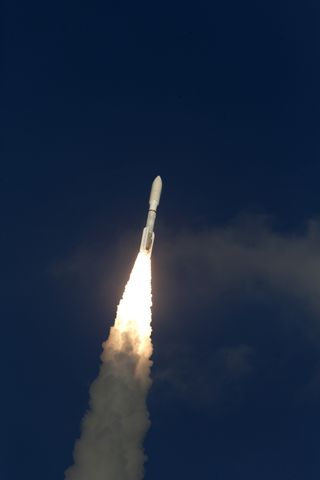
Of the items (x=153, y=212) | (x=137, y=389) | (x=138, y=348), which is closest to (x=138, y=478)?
(x=137, y=389)

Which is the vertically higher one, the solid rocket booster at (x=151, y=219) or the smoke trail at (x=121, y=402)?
the solid rocket booster at (x=151, y=219)

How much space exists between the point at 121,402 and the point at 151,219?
22354 millimetres

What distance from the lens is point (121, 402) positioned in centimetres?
7738

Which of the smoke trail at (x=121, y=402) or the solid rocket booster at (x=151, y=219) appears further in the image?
the solid rocket booster at (x=151, y=219)

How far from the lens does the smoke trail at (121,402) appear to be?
75.5m

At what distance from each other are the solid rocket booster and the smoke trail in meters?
A: 1.58

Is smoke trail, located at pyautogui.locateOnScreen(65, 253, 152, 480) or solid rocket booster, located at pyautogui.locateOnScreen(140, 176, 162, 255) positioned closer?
smoke trail, located at pyautogui.locateOnScreen(65, 253, 152, 480)

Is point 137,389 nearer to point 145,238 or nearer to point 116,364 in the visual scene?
point 116,364

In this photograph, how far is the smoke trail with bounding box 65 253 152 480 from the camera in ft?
248

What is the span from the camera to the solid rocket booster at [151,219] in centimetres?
8012

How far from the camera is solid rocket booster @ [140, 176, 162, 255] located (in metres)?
80.1

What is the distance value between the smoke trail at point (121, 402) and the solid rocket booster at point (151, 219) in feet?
5.17

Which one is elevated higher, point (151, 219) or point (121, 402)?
point (151, 219)

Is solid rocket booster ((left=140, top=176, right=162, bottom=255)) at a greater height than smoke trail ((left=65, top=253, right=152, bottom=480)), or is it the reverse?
solid rocket booster ((left=140, top=176, right=162, bottom=255))
